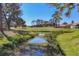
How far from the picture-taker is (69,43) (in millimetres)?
1397

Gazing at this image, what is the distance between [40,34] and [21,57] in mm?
199

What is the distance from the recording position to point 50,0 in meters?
1.42

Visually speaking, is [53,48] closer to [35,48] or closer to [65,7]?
[35,48]

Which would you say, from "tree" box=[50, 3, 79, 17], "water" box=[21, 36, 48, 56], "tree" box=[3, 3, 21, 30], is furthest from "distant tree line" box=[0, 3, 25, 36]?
"tree" box=[50, 3, 79, 17]

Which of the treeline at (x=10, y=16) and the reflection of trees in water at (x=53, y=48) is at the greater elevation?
the treeline at (x=10, y=16)

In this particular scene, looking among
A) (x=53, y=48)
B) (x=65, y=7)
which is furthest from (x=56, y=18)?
(x=53, y=48)

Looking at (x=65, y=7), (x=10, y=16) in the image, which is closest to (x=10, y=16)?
(x=10, y=16)

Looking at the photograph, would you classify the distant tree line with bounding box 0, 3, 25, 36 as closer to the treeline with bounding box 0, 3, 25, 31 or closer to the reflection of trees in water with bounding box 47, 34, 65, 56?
the treeline with bounding box 0, 3, 25, 31

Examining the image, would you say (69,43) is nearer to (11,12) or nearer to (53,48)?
(53,48)

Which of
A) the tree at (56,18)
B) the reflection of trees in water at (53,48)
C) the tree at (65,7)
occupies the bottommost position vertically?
the reflection of trees in water at (53,48)

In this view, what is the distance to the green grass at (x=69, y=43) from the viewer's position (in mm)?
1390

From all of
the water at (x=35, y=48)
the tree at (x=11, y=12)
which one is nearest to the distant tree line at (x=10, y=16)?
the tree at (x=11, y=12)

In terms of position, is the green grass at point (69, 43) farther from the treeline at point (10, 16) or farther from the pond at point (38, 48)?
the treeline at point (10, 16)

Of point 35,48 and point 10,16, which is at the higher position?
point 10,16
